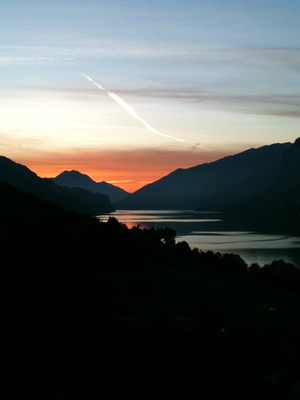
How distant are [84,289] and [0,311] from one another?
576cm

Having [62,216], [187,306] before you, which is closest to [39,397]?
[187,306]

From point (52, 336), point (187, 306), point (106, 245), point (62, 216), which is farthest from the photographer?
point (62, 216)

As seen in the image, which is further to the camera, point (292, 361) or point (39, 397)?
point (292, 361)

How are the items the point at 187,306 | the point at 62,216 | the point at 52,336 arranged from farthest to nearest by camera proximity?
the point at 62,216 < the point at 187,306 < the point at 52,336

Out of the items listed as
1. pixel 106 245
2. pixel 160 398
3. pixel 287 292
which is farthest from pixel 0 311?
pixel 287 292

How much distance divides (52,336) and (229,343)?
379 inches

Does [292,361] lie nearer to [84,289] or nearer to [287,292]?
[84,289]

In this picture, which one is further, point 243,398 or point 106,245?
point 106,245

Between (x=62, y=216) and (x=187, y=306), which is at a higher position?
(x=62, y=216)

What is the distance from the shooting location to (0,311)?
29.8m

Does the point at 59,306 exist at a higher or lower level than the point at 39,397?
higher

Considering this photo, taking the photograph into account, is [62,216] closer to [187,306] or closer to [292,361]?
[187,306]

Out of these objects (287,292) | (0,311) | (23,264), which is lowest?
(287,292)

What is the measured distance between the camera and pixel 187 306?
159 ft
